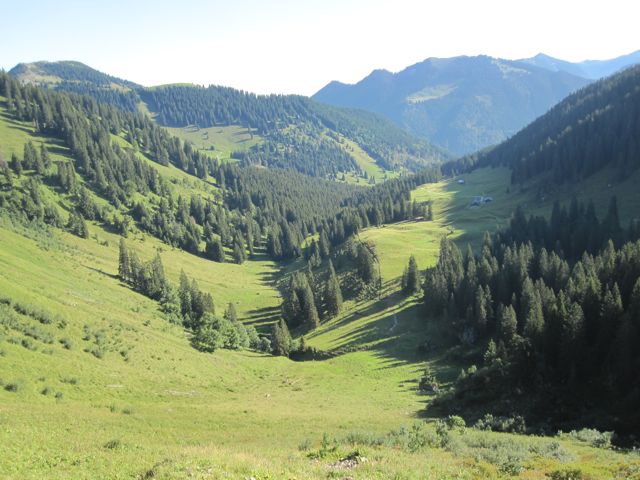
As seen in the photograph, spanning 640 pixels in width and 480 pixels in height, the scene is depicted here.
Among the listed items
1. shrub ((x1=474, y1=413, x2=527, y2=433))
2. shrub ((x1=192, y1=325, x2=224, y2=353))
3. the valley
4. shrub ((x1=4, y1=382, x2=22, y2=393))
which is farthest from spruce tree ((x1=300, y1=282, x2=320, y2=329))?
shrub ((x1=4, y1=382, x2=22, y2=393))

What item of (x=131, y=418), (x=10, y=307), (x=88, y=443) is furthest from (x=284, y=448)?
(x=10, y=307)

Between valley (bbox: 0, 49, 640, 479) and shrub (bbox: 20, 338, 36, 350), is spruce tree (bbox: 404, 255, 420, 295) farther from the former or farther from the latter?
shrub (bbox: 20, 338, 36, 350)

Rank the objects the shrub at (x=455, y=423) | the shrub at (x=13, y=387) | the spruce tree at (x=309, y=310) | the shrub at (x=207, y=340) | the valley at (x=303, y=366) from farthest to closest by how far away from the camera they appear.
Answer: the spruce tree at (x=309, y=310), the shrub at (x=207, y=340), the shrub at (x=455, y=423), the shrub at (x=13, y=387), the valley at (x=303, y=366)

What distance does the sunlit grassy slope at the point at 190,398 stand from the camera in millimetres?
24016

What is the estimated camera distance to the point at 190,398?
5350 cm

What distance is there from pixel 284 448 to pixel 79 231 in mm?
152075

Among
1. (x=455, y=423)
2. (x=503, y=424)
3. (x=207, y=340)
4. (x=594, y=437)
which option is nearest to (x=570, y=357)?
(x=503, y=424)

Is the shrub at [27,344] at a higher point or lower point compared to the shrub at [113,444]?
higher

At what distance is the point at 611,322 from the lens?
172 feet

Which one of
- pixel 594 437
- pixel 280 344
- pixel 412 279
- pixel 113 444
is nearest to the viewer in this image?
pixel 113 444

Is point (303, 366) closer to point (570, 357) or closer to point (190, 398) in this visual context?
point (190, 398)

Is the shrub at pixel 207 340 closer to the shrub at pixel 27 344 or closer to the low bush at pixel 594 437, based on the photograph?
the shrub at pixel 27 344

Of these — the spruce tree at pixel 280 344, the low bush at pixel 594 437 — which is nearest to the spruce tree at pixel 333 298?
→ the spruce tree at pixel 280 344

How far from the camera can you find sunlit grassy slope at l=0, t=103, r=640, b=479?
945 inches
